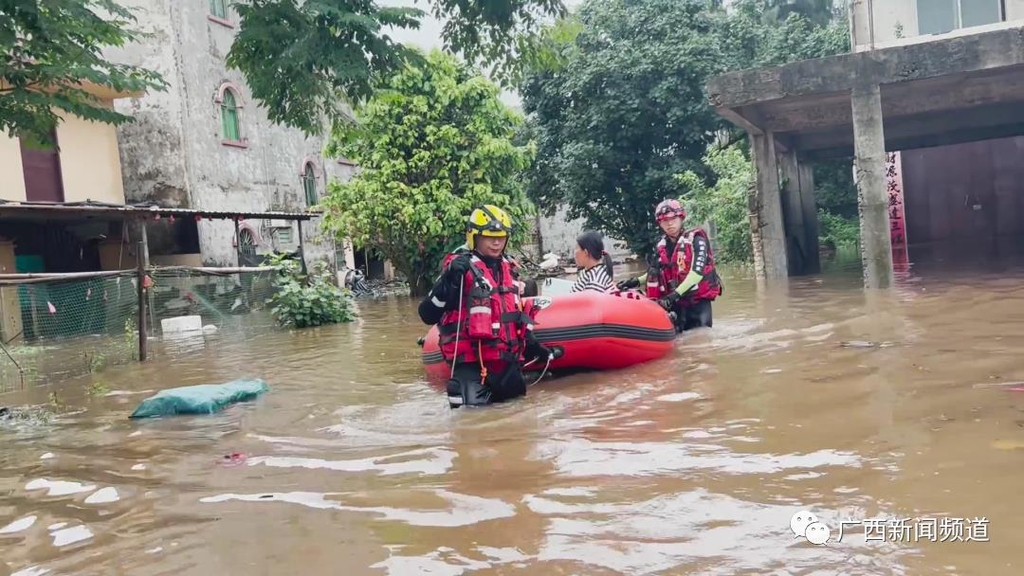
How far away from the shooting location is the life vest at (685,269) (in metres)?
7.70

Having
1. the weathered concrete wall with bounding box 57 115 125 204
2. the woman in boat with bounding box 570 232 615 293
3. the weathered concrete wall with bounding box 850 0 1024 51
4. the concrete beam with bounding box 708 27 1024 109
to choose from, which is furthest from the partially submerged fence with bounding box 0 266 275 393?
the weathered concrete wall with bounding box 850 0 1024 51

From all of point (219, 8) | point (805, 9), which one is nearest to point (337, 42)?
point (219, 8)

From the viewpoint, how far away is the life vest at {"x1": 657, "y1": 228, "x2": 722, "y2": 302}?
770 cm

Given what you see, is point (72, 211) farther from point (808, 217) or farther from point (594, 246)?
point (808, 217)

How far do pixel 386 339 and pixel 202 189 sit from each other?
9943mm

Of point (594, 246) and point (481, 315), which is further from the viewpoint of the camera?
point (594, 246)

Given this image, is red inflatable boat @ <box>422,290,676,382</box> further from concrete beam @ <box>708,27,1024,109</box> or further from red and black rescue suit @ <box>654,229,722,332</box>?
concrete beam @ <box>708,27,1024,109</box>

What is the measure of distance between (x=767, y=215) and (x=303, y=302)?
25.1 ft

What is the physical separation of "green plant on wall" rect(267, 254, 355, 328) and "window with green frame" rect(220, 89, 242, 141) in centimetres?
674

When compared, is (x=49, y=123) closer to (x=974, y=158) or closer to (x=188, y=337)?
(x=188, y=337)

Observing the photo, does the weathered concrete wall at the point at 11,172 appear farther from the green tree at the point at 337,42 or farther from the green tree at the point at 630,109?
the green tree at the point at 337,42

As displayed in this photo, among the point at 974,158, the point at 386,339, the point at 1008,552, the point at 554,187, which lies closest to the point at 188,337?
the point at 386,339

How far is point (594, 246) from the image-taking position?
720 cm

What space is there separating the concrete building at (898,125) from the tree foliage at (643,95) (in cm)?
425
